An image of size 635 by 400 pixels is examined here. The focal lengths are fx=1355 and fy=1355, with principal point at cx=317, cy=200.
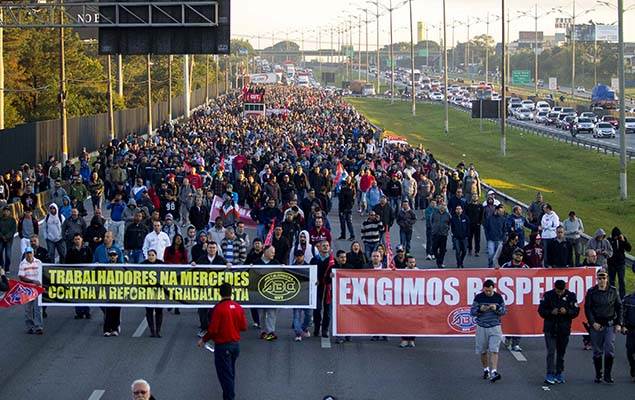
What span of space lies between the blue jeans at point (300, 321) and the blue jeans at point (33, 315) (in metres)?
3.77

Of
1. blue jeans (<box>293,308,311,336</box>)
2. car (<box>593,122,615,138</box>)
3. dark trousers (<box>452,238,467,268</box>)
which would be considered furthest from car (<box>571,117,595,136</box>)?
blue jeans (<box>293,308,311,336</box>)

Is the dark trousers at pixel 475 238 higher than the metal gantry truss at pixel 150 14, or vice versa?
the metal gantry truss at pixel 150 14

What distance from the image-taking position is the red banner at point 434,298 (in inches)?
742

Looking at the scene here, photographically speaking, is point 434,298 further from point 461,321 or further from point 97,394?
point 97,394

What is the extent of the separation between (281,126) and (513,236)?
49303mm

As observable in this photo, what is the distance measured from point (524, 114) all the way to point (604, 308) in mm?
99506

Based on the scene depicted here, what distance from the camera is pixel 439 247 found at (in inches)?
1069

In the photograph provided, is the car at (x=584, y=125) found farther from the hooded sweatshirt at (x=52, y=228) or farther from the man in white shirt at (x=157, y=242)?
the man in white shirt at (x=157, y=242)

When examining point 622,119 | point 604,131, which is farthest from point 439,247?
point 604,131

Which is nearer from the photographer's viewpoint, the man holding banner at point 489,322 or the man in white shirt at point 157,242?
the man holding banner at point 489,322

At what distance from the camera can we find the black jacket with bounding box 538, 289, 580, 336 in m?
16.8

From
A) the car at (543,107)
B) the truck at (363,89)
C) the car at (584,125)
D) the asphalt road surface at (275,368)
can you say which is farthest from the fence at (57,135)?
the truck at (363,89)

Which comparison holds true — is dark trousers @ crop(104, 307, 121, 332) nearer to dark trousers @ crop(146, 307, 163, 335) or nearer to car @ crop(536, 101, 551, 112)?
dark trousers @ crop(146, 307, 163, 335)

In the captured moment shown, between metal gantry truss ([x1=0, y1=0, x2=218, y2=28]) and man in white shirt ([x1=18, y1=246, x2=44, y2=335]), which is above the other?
metal gantry truss ([x1=0, y1=0, x2=218, y2=28])
